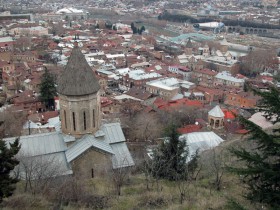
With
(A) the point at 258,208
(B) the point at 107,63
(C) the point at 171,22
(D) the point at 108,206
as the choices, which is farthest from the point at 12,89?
(C) the point at 171,22

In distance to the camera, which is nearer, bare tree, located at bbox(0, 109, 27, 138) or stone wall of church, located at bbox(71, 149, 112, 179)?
stone wall of church, located at bbox(71, 149, 112, 179)

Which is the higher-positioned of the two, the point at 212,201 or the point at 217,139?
the point at 212,201

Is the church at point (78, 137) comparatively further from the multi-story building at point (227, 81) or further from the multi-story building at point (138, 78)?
the multi-story building at point (227, 81)

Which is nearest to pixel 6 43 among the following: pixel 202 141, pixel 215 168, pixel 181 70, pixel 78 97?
pixel 181 70

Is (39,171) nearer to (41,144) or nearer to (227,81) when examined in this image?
(41,144)

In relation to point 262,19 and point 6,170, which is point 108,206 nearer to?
point 6,170

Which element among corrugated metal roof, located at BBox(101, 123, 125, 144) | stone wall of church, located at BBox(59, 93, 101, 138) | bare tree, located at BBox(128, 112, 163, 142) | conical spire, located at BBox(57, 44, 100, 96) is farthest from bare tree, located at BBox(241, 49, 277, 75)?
conical spire, located at BBox(57, 44, 100, 96)

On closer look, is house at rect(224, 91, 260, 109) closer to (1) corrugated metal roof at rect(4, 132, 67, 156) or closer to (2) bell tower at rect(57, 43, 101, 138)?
(2) bell tower at rect(57, 43, 101, 138)
